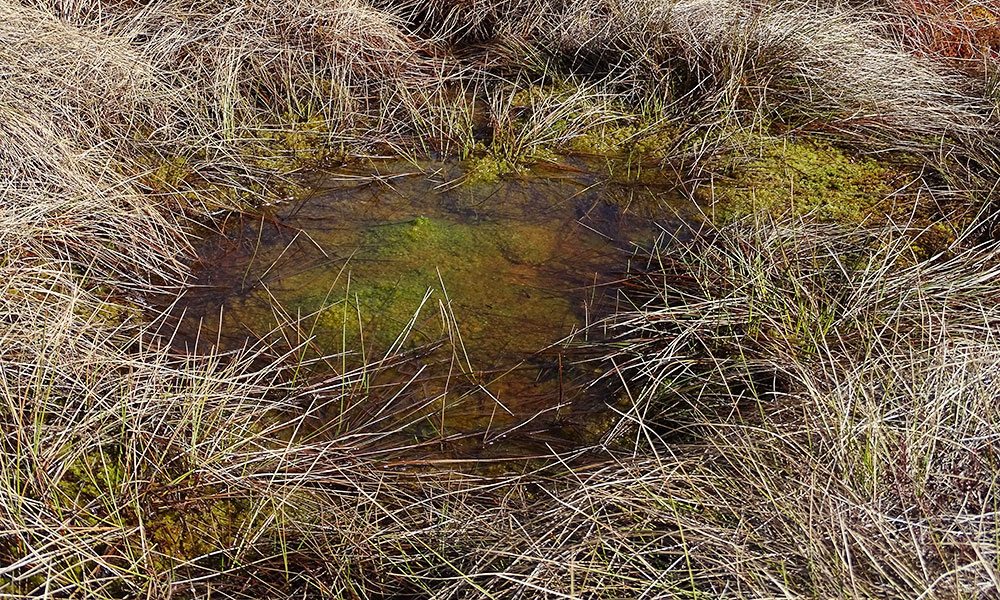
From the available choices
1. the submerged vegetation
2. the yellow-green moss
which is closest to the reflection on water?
the submerged vegetation

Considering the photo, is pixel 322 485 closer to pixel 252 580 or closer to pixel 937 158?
pixel 252 580

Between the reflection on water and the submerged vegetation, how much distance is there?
0.05 m

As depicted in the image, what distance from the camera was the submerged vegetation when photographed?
152 centimetres

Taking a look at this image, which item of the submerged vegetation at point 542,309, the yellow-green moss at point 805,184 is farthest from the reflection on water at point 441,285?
the yellow-green moss at point 805,184

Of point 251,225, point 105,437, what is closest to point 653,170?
point 251,225

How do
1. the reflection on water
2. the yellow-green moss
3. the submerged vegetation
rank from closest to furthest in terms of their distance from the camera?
the submerged vegetation
the reflection on water
the yellow-green moss

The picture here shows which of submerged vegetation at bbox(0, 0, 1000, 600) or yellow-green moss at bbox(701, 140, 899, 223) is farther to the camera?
yellow-green moss at bbox(701, 140, 899, 223)

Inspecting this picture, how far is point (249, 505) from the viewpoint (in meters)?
1.83

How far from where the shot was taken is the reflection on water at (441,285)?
2.22 metres

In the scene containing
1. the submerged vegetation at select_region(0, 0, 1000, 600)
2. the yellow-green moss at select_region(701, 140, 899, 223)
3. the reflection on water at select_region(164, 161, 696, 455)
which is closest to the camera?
the submerged vegetation at select_region(0, 0, 1000, 600)

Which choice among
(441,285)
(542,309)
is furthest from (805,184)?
(441,285)

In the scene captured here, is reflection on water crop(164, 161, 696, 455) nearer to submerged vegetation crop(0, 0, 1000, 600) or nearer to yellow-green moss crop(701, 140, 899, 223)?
submerged vegetation crop(0, 0, 1000, 600)

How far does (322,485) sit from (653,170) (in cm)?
201

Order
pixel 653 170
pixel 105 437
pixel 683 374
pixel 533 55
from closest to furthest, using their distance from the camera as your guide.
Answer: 1. pixel 105 437
2. pixel 683 374
3. pixel 653 170
4. pixel 533 55
